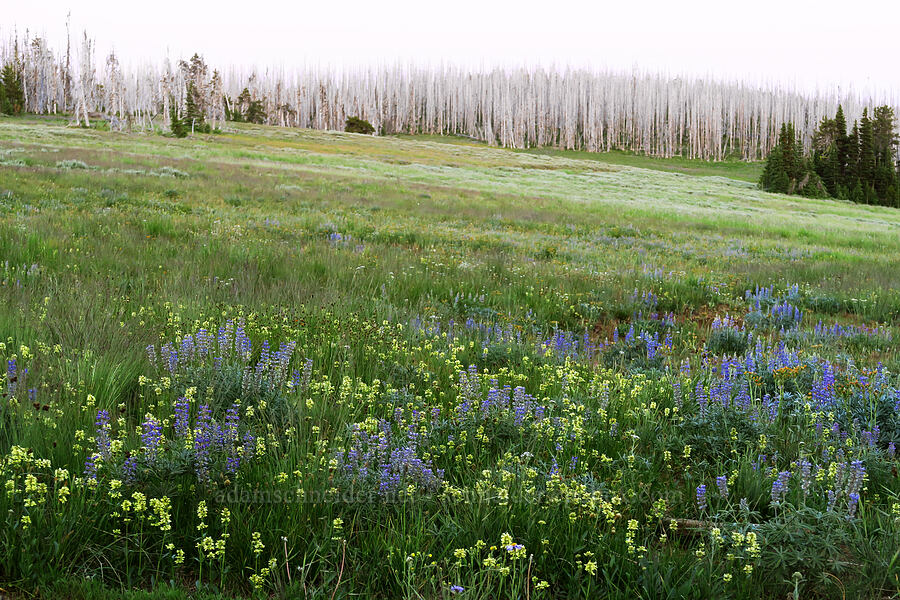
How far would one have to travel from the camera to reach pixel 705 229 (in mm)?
21875

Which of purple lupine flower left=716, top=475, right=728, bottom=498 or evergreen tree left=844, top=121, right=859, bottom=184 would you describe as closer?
purple lupine flower left=716, top=475, right=728, bottom=498

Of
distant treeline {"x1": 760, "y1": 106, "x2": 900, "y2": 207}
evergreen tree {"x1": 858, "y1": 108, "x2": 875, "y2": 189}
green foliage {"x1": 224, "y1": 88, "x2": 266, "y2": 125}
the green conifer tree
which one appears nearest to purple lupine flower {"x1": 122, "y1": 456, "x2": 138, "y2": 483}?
distant treeline {"x1": 760, "y1": 106, "x2": 900, "y2": 207}

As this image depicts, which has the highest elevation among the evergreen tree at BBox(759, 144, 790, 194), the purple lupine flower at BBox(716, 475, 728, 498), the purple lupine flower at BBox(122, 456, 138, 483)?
the evergreen tree at BBox(759, 144, 790, 194)

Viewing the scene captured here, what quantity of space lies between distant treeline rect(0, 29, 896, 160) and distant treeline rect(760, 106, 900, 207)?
2056 inches

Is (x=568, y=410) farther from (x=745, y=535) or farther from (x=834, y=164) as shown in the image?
(x=834, y=164)

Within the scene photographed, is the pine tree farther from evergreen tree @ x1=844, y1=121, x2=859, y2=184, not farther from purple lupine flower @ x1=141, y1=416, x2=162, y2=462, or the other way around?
purple lupine flower @ x1=141, y1=416, x2=162, y2=462

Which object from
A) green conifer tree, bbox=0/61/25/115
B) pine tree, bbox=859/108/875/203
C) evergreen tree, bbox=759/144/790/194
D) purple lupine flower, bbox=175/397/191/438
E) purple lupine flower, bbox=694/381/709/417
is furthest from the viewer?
green conifer tree, bbox=0/61/25/115

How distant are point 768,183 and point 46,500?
240 ft

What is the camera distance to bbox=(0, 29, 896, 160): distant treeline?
116m

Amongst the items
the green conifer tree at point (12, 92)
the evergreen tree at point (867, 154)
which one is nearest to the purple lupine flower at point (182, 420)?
the evergreen tree at point (867, 154)

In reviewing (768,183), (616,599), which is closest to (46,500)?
(616,599)

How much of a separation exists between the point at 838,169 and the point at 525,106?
75.8 m

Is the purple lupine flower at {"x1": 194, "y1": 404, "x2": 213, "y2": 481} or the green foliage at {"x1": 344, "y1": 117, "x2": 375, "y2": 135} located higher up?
the green foliage at {"x1": 344, "y1": 117, "x2": 375, "y2": 135}

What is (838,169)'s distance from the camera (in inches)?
2677
